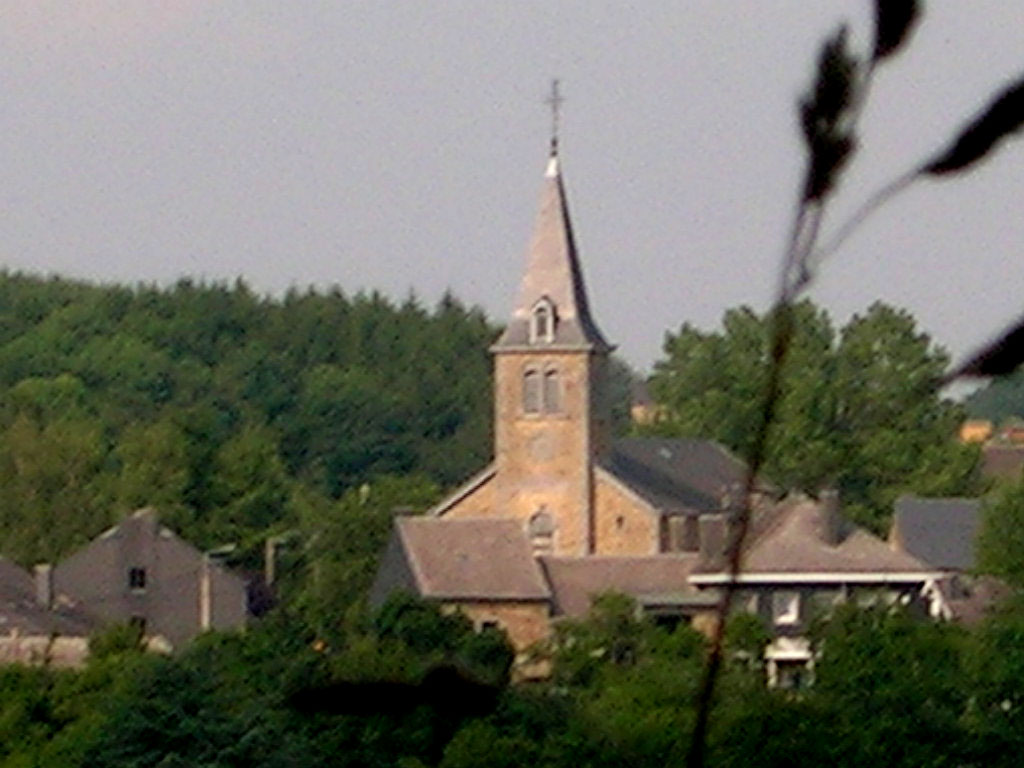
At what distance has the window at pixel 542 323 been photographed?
73.9 metres

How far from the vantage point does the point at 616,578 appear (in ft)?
234

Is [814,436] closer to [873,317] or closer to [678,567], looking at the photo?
[678,567]

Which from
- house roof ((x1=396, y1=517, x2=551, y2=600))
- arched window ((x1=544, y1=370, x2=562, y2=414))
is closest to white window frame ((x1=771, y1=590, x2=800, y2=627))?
house roof ((x1=396, y1=517, x2=551, y2=600))

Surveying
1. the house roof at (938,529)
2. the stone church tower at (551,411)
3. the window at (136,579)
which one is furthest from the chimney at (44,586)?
the house roof at (938,529)

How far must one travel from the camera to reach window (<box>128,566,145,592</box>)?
7650 cm

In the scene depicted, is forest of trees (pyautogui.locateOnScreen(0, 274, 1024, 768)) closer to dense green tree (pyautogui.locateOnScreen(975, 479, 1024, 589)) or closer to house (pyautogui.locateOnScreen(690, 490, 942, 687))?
dense green tree (pyautogui.locateOnScreen(975, 479, 1024, 589))

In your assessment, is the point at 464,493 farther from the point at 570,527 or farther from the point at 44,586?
the point at 44,586

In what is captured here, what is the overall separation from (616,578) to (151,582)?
969 centimetres

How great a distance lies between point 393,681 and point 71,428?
96.8 metres

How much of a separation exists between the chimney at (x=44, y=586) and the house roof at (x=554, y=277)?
325 inches

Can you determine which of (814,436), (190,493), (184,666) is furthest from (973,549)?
(184,666)

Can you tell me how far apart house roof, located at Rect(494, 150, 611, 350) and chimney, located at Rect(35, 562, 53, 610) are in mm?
8246

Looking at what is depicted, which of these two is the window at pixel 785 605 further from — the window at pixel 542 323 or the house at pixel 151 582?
the house at pixel 151 582

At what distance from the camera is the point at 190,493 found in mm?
90688
